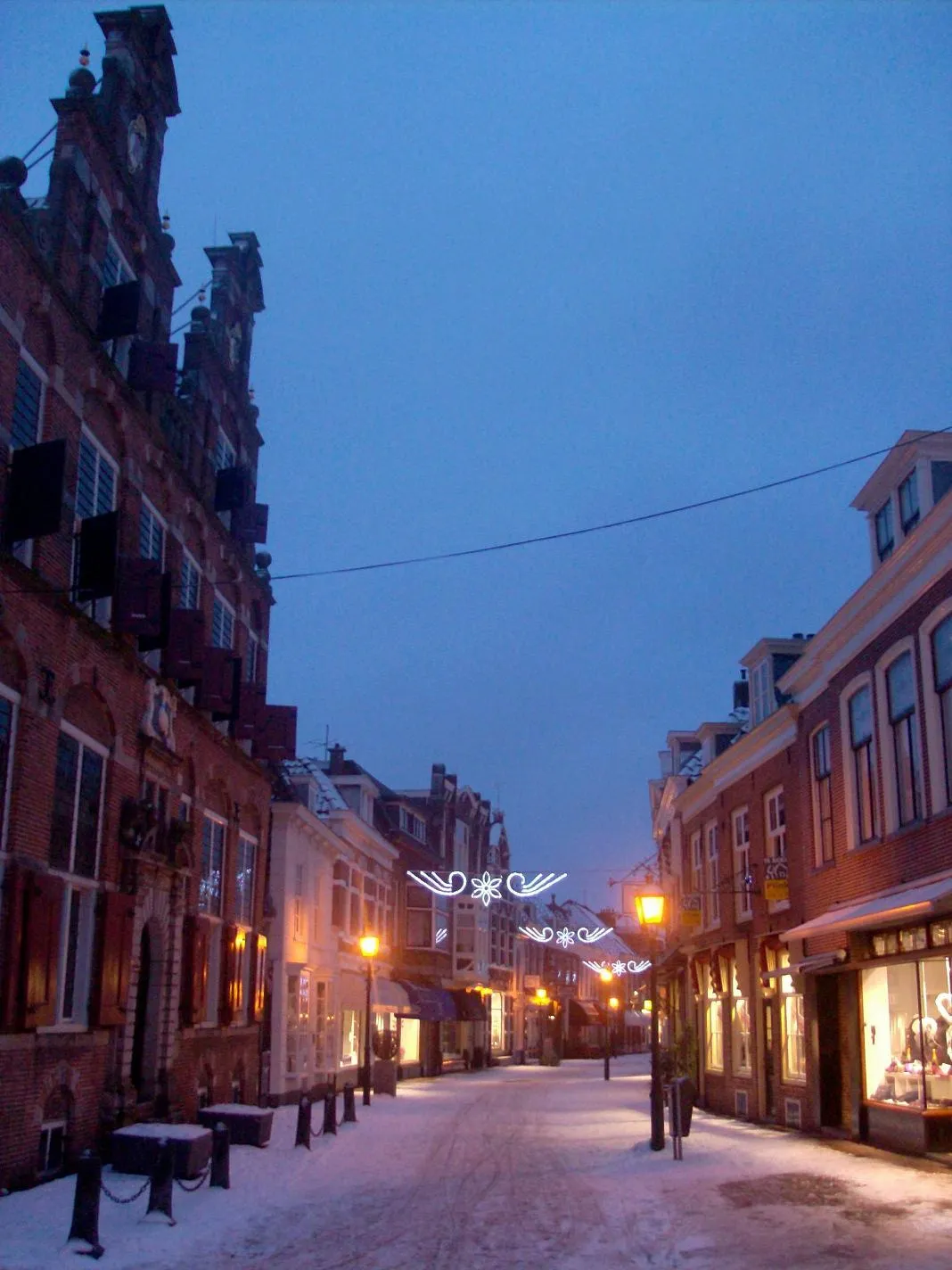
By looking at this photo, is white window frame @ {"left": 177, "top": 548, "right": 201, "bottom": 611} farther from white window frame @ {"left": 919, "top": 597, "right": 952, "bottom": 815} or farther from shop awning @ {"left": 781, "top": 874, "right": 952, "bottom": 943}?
white window frame @ {"left": 919, "top": 597, "right": 952, "bottom": 815}

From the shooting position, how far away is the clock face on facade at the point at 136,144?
2047cm

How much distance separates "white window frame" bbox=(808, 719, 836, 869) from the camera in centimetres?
2120

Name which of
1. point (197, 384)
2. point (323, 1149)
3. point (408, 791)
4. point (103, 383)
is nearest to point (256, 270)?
point (197, 384)

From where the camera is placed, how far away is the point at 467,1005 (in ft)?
182

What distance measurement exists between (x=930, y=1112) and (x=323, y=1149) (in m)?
9.25

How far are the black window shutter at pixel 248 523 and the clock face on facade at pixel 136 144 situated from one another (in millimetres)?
7569

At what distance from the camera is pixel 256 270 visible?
29797mm

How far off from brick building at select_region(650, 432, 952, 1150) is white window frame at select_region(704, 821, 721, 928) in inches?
13.3

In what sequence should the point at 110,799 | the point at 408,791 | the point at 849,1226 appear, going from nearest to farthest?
the point at 849,1226
the point at 110,799
the point at 408,791

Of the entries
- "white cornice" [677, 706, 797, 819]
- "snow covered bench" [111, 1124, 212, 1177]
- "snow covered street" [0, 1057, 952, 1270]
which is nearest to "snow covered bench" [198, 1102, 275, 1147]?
"snow covered street" [0, 1057, 952, 1270]

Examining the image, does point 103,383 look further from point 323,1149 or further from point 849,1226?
point 849,1226

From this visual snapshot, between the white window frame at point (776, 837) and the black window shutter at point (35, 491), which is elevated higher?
the black window shutter at point (35, 491)

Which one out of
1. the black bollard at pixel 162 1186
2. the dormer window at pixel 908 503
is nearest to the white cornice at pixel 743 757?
the dormer window at pixel 908 503

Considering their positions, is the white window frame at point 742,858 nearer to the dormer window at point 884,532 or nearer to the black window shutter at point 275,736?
the dormer window at point 884,532
